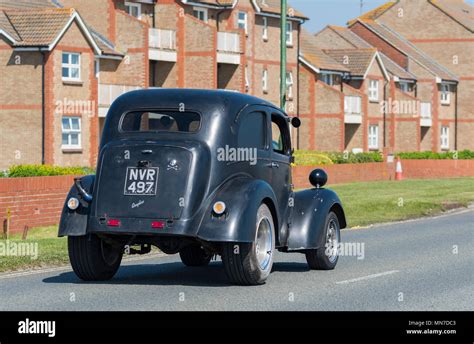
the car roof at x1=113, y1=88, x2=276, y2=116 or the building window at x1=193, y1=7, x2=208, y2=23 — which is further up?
the building window at x1=193, y1=7, x2=208, y2=23

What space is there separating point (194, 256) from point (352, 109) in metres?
55.4

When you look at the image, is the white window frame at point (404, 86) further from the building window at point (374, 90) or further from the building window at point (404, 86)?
the building window at point (374, 90)

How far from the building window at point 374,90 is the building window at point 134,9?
21.8 metres

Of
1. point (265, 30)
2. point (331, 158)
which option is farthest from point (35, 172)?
point (265, 30)

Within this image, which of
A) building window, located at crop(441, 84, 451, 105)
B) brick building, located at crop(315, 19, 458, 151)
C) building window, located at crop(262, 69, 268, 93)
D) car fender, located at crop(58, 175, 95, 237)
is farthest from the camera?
building window, located at crop(441, 84, 451, 105)

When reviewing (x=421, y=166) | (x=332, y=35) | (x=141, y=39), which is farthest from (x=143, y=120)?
(x=332, y=35)

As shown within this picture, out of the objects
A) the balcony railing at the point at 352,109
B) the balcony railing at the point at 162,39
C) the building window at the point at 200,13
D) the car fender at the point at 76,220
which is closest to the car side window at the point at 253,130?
the car fender at the point at 76,220

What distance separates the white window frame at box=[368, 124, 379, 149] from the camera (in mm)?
75131

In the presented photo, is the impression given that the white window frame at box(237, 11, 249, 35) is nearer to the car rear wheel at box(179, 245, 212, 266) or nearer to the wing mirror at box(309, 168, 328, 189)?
the wing mirror at box(309, 168, 328, 189)

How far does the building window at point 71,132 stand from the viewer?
49.5 meters

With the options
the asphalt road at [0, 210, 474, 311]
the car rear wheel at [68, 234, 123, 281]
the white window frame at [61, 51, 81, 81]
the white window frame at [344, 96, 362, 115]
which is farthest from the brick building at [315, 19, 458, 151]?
the car rear wheel at [68, 234, 123, 281]

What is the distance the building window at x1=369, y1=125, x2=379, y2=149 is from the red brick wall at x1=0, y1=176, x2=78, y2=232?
46.1 meters

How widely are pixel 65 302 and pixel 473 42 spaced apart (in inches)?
2965

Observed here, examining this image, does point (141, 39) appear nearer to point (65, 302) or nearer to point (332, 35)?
point (332, 35)
